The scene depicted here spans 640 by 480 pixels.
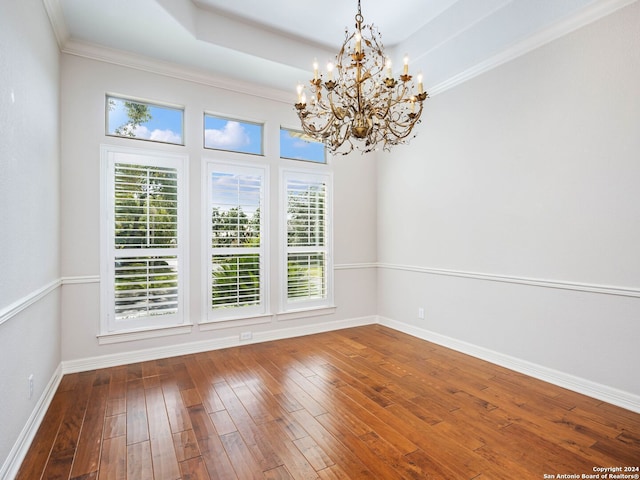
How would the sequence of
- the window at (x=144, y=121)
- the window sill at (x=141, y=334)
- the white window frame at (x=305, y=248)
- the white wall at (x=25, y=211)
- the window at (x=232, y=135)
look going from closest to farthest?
the white wall at (x=25, y=211) < the window sill at (x=141, y=334) < the window at (x=144, y=121) < the window at (x=232, y=135) < the white window frame at (x=305, y=248)

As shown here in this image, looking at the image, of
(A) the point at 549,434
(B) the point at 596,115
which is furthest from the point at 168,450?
(B) the point at 596,115

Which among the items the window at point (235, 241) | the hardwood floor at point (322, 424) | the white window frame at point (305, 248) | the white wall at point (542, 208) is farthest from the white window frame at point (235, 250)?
the white wall at point (542, 208)

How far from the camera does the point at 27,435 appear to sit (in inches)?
85.7

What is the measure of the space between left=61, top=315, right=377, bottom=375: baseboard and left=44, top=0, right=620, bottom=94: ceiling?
9.96 feet

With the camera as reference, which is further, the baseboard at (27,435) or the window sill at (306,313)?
the window sill at (306,313)

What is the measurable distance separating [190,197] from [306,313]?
2094 millimetres

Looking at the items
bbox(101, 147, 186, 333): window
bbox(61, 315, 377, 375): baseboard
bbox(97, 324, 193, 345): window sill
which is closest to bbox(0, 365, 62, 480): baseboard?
bbox(61, 315, 377, 375): baseboard

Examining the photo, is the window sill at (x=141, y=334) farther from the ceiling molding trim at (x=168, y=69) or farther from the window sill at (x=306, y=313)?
the ceiling molding trim at (x=168, y=69)

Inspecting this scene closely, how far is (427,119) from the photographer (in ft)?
14.3

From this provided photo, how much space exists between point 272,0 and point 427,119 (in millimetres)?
2243

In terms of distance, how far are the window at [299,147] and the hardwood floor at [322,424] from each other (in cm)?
262

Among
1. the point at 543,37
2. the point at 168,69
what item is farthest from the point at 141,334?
the point at 543,37

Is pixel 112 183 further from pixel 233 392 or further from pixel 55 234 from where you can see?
pixel 233 392

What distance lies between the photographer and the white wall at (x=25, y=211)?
5.99ft
